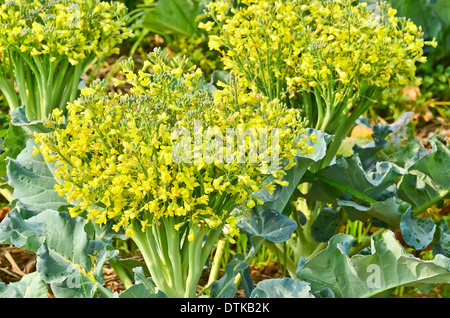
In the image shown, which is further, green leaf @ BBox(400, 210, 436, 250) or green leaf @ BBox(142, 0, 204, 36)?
green leaf @ BBox(142, 0, 204, 36)

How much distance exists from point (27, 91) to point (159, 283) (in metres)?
1.04

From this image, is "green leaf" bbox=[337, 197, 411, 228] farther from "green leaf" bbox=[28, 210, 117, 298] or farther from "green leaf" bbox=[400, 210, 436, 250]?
"green leaf" bbox=[28, 210, 117, 298]

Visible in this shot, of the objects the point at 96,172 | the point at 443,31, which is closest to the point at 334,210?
the point at 96,172

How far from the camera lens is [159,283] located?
61.7 inches

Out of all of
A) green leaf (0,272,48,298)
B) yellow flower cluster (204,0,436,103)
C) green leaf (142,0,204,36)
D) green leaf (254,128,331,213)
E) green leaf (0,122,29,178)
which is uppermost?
green leaf (142,0,204,36)

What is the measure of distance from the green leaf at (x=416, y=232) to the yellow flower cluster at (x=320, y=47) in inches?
16.6

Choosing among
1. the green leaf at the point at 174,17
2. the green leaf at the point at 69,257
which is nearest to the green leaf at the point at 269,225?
the green leaf at the point at 69,257

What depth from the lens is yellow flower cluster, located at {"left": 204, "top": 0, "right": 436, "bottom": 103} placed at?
73.4 inches

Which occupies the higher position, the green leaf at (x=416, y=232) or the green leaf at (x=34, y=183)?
the green leaf at (x=34, y=183)

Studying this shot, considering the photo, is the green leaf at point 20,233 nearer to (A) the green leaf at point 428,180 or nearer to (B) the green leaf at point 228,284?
(B) the green leaf at point 228,284

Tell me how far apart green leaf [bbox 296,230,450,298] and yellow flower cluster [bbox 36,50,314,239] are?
29 centimetres

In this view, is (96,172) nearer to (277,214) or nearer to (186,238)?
(186,238)
